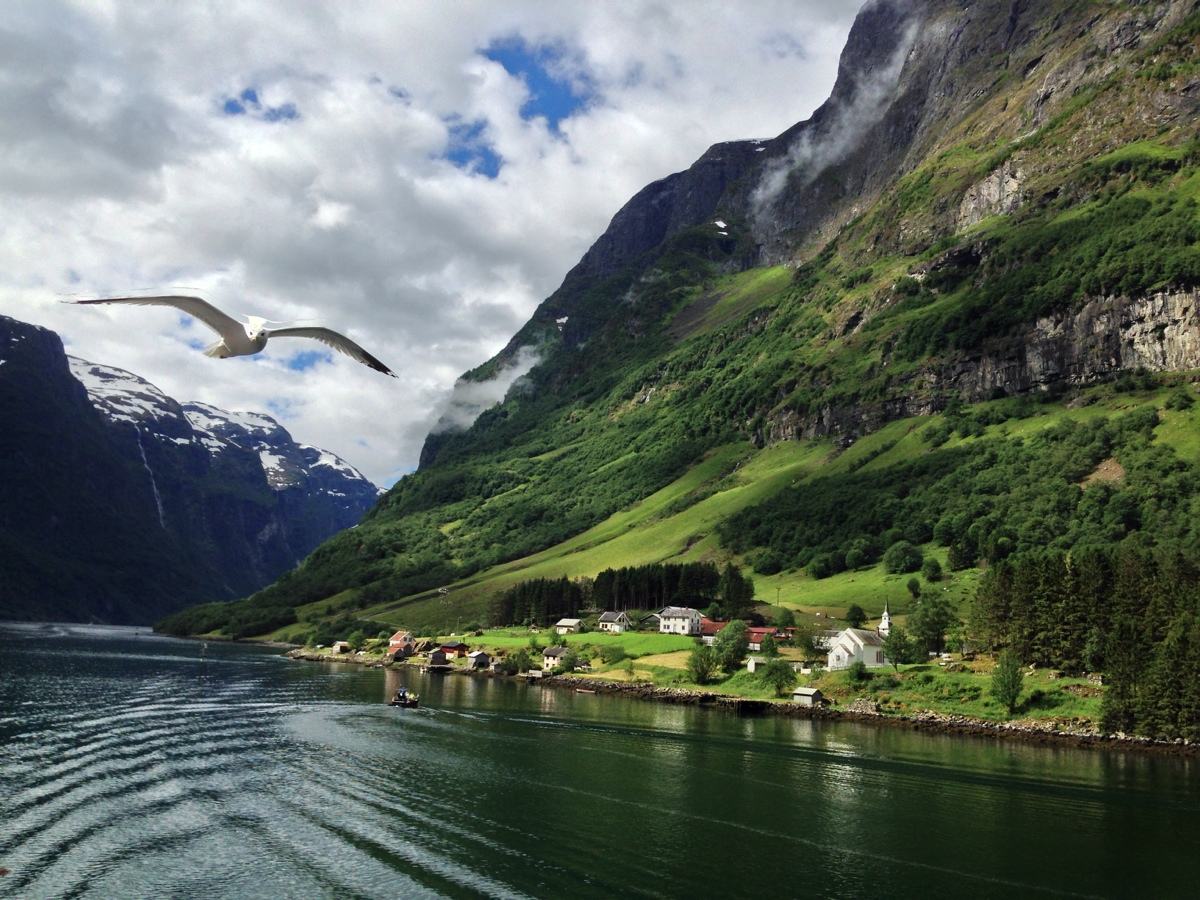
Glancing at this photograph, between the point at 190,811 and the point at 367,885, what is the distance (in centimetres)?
1571

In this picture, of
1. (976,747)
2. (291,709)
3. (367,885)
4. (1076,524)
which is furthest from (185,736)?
(1076,524)

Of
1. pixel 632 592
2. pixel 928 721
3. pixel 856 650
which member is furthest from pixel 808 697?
pixel 632 592

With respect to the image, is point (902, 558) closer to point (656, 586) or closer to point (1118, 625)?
point (656, 586)

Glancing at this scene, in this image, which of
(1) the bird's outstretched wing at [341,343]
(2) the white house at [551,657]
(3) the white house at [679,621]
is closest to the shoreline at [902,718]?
(2) the white house at [551,657]

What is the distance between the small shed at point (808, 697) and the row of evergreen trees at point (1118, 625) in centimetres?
2219

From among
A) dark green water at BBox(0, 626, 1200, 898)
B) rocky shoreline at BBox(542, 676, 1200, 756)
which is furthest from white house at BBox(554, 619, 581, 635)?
dark green water at BBox(0, 626, 1200, 898)

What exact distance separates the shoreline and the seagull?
264 feet

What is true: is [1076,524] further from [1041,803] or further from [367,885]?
[367,885]

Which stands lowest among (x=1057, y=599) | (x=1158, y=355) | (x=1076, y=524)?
(x=1057, y=599)

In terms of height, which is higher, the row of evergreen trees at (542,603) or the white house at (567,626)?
the row of evergreen trees at (542,603)

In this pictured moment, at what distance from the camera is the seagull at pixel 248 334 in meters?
23.1

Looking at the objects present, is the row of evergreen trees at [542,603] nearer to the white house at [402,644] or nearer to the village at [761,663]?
the village at [761,663]

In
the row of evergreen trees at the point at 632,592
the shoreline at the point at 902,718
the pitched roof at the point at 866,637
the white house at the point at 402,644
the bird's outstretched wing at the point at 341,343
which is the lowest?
the shoreline at the point at 902,718

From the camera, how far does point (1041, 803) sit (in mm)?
55438
